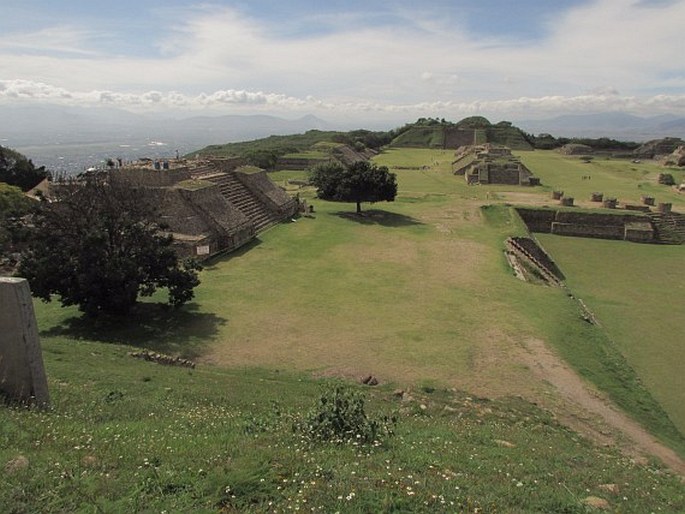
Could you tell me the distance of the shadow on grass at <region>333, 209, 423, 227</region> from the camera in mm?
30403

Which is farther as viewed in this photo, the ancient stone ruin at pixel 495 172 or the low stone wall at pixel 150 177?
the ancient stone ruin at pixel 495 172

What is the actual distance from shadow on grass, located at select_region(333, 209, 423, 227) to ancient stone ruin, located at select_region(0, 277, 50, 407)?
23.4 m

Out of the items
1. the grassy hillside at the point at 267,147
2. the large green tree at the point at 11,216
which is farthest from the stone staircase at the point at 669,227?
the grassy hillside at the point at 267,147

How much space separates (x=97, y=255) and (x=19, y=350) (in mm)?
6986

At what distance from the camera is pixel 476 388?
468 inches

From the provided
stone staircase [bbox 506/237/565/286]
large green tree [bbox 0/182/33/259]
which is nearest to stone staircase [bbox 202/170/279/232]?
large green tree [bbox 0/182/33/259]

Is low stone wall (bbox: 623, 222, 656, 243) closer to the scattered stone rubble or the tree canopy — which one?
the scattered stone rubble

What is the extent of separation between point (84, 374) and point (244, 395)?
10.2ft

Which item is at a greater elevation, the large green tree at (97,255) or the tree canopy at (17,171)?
the tree canopy at (17,171)

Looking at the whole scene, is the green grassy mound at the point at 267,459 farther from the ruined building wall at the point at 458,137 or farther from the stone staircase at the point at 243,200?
the ruined building wall at the point at 458,137

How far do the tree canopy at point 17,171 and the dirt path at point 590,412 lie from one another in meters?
33.5

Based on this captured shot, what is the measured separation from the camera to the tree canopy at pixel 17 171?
33.8 m

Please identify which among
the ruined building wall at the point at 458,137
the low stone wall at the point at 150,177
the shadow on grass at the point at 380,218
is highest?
the ruined building wall at the point at 458,137

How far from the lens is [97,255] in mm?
14203
